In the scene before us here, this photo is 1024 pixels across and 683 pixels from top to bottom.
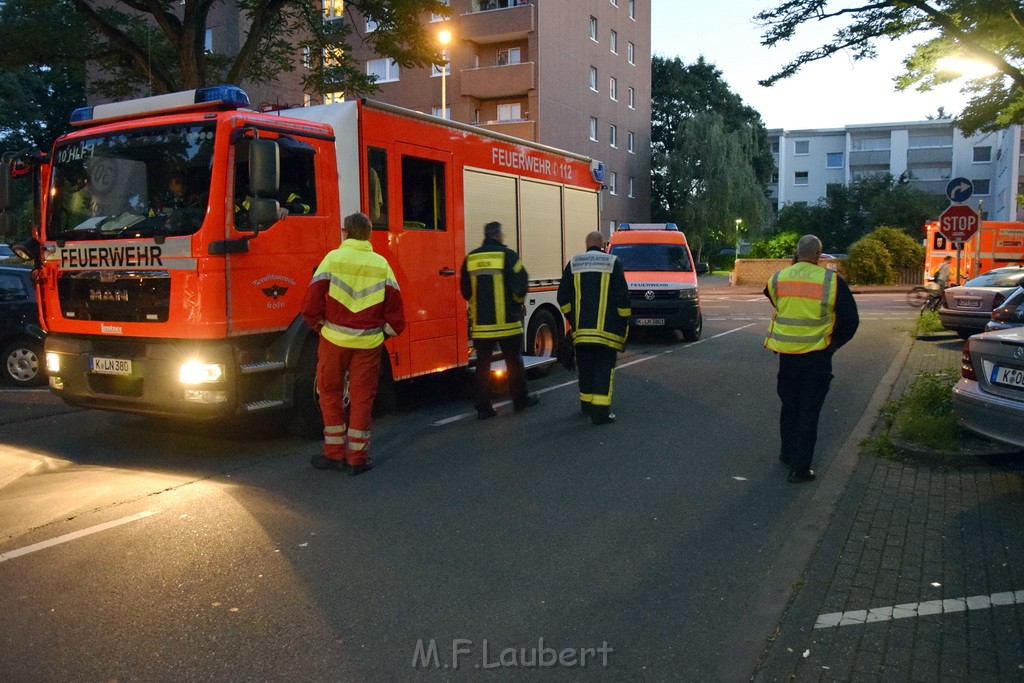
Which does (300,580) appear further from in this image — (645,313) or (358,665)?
(645,313)

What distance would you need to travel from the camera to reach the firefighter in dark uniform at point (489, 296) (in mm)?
9070

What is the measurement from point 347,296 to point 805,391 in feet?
11.4

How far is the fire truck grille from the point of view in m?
7.12

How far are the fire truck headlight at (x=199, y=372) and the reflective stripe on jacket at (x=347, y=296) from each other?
0.87m

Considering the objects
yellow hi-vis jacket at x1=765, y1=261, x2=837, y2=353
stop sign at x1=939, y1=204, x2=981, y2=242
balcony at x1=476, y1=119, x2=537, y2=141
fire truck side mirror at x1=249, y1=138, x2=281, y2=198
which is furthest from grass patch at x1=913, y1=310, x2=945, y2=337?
balcony at x1=476, y1=119, x2=537, y2=141

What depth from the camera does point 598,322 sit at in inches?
350

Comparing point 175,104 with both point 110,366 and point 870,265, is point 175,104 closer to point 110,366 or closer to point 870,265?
point 110,366

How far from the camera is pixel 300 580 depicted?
4.69 meters

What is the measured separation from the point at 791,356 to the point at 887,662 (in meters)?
3.45

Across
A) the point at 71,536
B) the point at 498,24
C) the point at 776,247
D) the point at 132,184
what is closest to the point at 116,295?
the point at 132,184

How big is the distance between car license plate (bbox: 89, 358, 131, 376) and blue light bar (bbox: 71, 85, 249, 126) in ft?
6.71

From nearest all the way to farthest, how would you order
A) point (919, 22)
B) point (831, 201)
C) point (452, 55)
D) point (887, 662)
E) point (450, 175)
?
point (887, 662)
point (450, 175)
point (919, 22)
point (452, 55)
point (831, 201)

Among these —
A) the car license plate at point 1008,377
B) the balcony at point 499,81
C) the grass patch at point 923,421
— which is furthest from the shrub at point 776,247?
the car license plate at point 1008,377

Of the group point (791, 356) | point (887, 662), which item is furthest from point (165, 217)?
point (887, 662)
